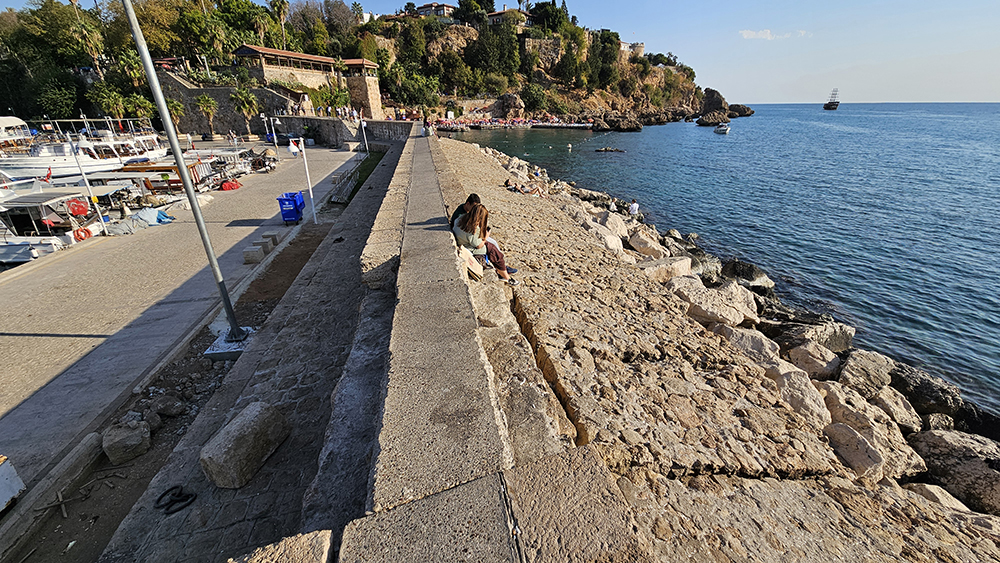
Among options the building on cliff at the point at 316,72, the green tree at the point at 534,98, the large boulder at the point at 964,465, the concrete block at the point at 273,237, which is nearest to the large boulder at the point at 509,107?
the green tree at the point at 534,98

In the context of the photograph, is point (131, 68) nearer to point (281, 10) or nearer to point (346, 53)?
point (281, 10)

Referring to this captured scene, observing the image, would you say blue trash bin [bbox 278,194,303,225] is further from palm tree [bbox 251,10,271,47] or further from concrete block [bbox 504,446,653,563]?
palm tree [bbox 251,10,271,47]

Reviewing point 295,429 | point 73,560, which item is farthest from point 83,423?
point 295,429

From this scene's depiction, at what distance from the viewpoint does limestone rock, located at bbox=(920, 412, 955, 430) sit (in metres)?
5.73

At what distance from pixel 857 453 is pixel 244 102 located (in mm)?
48405

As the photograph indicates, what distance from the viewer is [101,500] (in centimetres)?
410

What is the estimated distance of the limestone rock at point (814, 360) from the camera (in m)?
6.43

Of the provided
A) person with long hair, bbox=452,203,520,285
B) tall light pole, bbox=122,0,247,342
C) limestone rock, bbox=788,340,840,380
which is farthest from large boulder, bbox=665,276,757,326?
tall light pole, bbox=122,0,247,342

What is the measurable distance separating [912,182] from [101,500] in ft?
134

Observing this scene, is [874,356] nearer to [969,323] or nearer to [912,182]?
[969,323]

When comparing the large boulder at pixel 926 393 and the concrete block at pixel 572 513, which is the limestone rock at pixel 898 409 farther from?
the concrete block at pixel 572 513

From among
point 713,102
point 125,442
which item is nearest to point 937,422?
point 125,442

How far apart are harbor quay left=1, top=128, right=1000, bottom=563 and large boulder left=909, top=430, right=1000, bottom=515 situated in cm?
8

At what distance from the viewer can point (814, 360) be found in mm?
6562
